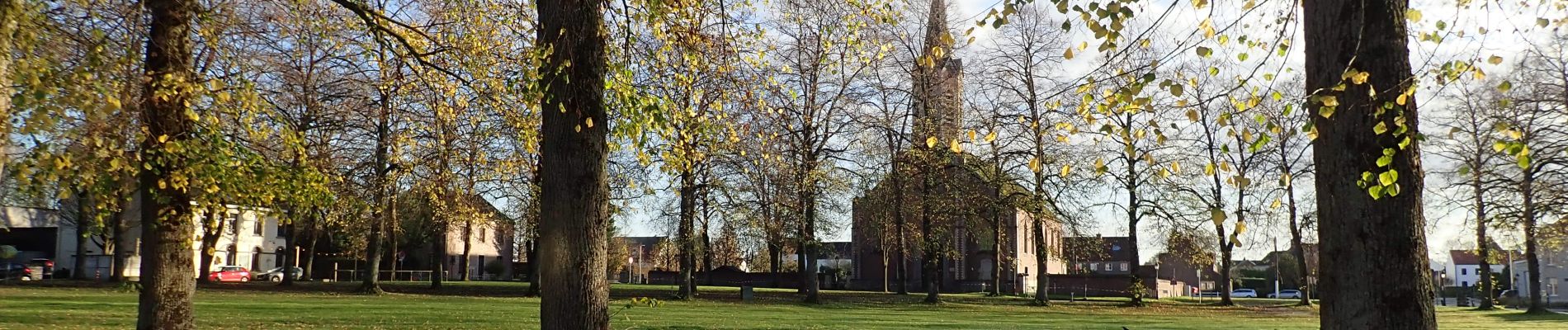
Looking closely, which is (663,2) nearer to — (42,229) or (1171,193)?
(1171,193)

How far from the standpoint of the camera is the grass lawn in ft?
63.1

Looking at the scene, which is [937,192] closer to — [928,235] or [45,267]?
[928,235]

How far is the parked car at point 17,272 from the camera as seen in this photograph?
42375mm

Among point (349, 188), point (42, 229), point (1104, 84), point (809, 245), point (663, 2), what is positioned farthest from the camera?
point (42, 229)

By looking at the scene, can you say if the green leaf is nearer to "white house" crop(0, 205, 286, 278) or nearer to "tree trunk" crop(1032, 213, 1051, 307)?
"tree trunk" crop(1032, 213, 1051, 307)

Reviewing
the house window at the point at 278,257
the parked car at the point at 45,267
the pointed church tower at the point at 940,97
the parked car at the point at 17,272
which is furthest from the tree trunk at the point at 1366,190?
the house window at the point at 278,257

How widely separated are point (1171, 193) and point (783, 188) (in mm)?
15913

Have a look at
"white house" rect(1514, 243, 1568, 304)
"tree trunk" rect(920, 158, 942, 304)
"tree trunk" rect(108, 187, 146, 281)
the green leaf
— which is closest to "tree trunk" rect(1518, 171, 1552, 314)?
"tree trunk" rect(920, 158, 942, 304)

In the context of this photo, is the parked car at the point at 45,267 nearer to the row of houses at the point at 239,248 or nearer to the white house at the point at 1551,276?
the row of houses at the point at 239,248

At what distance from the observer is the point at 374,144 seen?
32.4 metres

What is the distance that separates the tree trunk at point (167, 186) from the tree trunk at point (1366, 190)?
9.96m

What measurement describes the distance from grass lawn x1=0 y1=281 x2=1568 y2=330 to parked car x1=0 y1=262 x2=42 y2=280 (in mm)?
7866

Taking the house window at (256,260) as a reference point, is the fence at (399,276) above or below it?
below

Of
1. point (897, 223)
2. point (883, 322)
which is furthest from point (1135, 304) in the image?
point (883, 322)
